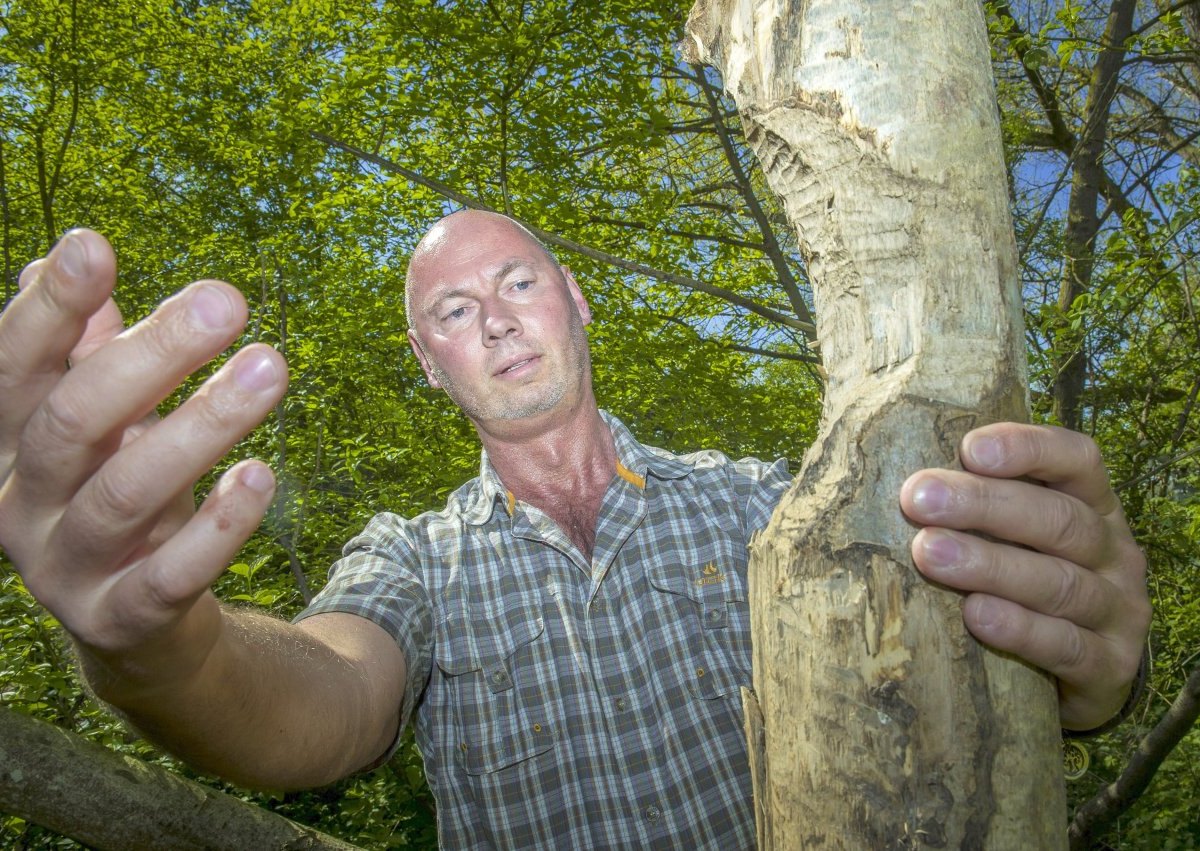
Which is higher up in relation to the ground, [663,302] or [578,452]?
[663,302]

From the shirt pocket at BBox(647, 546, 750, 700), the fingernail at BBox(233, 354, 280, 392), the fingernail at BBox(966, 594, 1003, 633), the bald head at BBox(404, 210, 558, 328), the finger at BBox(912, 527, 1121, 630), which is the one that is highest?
the bald head at BBox(404, 210, 558, 328)

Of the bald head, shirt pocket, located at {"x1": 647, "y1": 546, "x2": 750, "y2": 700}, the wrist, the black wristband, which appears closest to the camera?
the wrist

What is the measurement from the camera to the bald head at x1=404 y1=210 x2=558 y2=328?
2.55 metres

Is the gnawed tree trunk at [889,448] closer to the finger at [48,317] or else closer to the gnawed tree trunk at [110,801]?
the finger at [48,317]

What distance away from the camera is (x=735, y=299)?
404 cm

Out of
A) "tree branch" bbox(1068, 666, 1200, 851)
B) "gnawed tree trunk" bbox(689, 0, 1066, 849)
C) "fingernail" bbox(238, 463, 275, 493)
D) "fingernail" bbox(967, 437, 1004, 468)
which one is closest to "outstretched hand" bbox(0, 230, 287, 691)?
"fingernail" bbox(238, 463, 275, 493)

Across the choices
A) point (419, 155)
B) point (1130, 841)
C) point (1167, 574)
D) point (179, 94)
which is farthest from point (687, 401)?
point (179, 94)

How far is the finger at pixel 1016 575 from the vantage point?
38.0 inches

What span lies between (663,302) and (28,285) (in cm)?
609

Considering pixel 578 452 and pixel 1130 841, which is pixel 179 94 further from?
pixel 1130 841

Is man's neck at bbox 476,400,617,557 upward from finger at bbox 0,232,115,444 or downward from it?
downward

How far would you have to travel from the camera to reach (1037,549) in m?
1.06

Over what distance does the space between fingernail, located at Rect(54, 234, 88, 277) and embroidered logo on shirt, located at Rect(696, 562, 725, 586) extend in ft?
5.66

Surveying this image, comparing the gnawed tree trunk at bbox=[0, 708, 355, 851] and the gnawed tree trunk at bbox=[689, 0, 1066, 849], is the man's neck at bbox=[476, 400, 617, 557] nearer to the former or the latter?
the gnawed tree trunk at bbox=[689, 0, 1066, 849]
